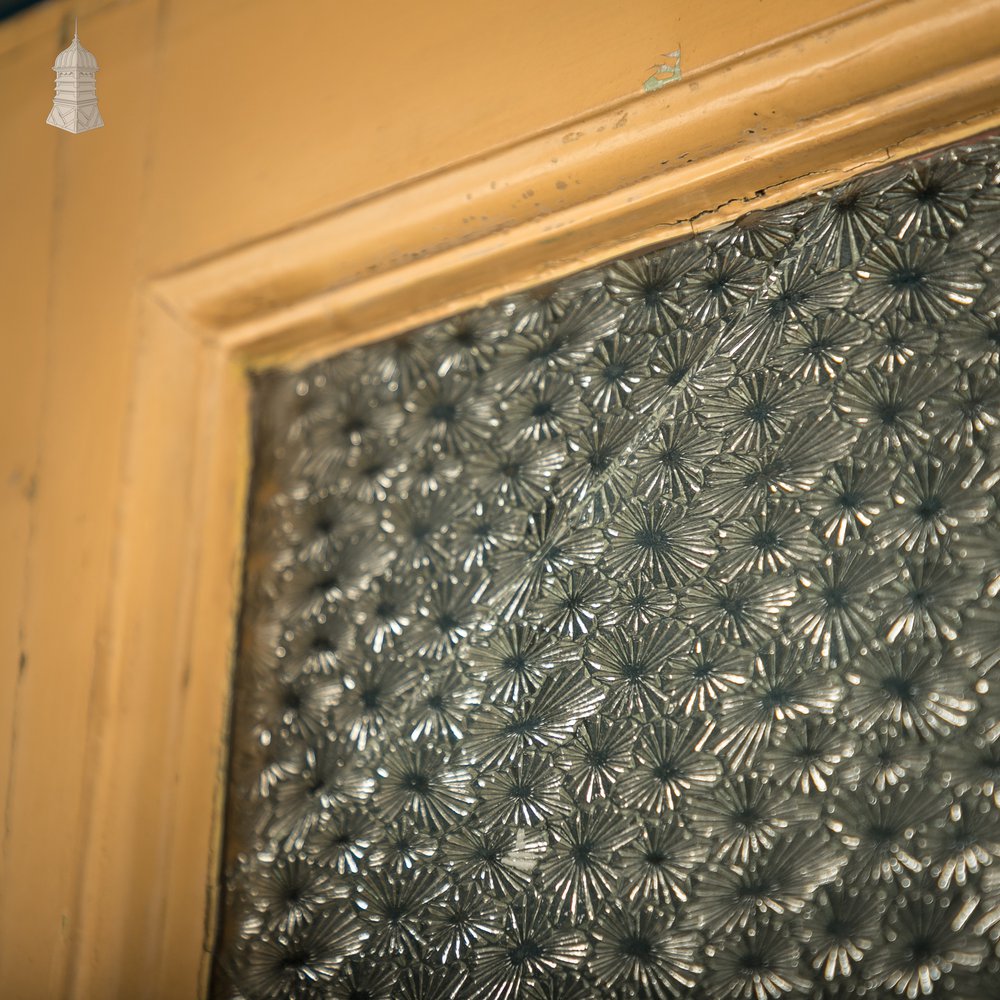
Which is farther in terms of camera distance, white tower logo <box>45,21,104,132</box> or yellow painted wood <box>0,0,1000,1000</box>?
white tower logo <box>45,21,104,132</box>

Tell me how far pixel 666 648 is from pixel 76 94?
83 cm

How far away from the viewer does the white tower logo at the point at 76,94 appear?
1.08m

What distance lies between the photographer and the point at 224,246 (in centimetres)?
102

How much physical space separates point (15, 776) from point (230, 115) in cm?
67

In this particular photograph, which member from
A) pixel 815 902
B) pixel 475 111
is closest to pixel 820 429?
pixel 815 902

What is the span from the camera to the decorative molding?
0.76 meters

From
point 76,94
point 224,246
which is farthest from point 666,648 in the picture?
point 76,94

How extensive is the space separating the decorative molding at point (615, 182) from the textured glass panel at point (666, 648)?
0.11 feet

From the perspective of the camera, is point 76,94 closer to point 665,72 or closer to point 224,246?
point 224,246

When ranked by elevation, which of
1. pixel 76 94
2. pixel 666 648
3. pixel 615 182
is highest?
pixel 76 94

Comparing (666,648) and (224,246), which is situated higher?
(224,246)

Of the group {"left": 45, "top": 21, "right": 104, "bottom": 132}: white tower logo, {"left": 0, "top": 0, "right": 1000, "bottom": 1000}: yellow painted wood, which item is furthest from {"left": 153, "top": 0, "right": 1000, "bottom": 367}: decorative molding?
{"left": 45, "top": 21, "right": 104, "bottom": 132}: white tower logo

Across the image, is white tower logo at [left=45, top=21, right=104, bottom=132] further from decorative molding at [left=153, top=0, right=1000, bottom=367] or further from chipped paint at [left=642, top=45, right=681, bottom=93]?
chipped paint at [left=642, top=45, right=681, bottom=93]

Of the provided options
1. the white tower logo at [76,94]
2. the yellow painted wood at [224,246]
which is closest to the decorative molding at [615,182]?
the yellow painted wood at [224,246]
